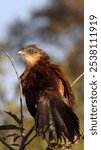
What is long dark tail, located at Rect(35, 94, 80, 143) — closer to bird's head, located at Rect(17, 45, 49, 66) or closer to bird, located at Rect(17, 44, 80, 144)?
bird, located at Rect(17, 44, 80, 144)

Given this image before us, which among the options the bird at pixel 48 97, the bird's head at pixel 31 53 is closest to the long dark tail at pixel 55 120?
the bird at pixel 48 97

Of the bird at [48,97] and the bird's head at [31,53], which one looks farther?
the bird's head at [31,53]

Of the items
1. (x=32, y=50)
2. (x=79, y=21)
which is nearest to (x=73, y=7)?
(x=79, y=21)

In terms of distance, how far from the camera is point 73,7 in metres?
22.1

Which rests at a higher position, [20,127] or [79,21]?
[79,21]

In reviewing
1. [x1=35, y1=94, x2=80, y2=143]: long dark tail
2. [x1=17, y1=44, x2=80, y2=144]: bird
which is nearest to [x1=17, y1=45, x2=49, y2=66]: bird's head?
[x1=17, y1=44, x2=80, y2=144]: bird

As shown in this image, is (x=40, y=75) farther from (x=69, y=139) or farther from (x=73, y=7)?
(x=73, y=7)

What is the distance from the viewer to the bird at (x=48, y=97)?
324 centimetres

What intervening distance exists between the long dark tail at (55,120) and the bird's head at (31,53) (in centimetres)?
50

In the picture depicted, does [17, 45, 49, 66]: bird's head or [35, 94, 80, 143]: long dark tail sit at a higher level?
[17, 45, 49, 66]: bird's head

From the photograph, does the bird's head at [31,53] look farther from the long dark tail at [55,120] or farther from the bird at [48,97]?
the long dark tail at [55,120]

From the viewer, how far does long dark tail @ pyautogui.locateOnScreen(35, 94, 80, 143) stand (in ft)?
10.5

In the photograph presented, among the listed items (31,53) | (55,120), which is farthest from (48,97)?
(31,53)

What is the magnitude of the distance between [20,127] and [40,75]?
71cm
